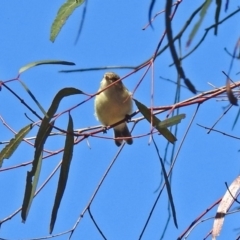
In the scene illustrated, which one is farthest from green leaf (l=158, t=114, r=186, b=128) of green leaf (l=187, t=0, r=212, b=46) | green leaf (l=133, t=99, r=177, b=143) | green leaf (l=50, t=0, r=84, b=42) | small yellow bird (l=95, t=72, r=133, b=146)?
small yellow bird (l=95, t=72, r=133, b=146)

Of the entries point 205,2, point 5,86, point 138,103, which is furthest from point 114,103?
point 205,2

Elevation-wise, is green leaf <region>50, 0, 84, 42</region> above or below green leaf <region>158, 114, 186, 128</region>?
above

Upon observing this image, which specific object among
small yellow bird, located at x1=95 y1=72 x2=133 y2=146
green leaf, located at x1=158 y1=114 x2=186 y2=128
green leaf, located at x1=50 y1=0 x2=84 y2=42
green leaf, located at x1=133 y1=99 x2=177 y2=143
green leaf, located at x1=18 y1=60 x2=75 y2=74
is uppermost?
small yellow bird, located at x1=95 y1=72 x2=133 y2=146

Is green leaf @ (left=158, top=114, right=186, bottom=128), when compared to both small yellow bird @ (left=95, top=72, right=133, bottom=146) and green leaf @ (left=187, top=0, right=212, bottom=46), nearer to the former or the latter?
green leaf @ (left=187, top=0, right=212, bottom=46)

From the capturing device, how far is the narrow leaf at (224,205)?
1477 millimetres

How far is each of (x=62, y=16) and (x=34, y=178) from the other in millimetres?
407

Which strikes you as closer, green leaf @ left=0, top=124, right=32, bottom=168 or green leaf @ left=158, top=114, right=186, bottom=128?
green leaf @ left=158, top=114, right=186, bottom=128

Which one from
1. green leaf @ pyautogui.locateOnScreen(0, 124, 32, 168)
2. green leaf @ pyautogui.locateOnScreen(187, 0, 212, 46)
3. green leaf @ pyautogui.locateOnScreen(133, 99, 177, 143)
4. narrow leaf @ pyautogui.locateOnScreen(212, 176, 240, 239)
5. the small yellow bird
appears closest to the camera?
green leaf @ pyautogui.locateOnScreen(187, 0, 212, 46)

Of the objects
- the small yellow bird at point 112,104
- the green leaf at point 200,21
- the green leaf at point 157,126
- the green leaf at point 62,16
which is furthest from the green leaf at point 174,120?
the small yellow bird at point 112,104

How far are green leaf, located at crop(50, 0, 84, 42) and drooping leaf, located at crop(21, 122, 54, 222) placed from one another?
→ 228 mm

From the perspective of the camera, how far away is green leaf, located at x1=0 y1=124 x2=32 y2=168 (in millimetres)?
1728

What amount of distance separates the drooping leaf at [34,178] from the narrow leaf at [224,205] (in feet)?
1.41

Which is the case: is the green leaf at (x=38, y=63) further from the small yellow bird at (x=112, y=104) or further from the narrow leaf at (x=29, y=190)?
the small yellow bird at (x=112, y=104)

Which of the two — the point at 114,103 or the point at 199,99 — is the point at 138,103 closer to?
the point at 199,99
